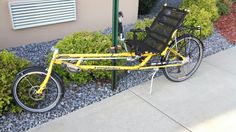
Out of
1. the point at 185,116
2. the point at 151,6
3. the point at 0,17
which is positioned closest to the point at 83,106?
the point at 185,116

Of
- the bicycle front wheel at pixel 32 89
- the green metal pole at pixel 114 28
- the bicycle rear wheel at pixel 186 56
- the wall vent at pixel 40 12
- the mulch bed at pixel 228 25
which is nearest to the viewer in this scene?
the bicycle front wheel at pixel 32 89

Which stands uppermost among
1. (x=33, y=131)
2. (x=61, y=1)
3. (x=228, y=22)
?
(x=61, y=1)

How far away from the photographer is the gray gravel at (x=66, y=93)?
9.07 feet

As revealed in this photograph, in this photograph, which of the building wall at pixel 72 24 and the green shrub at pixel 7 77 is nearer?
the green shrub at pixel 7 77

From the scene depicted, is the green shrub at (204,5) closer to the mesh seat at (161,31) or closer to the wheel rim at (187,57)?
the wheel rim at (187,57)

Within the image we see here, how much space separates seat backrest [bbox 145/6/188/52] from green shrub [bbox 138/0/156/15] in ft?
8.38

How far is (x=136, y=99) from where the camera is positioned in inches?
125

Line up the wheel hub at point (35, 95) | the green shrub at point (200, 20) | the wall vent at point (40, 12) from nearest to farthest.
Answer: the wheel hub at point (35, 95) < the wall vent at point (40, 12) < the green shrub at point (200, 20)

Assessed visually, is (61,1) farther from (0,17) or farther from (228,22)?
(228,22)

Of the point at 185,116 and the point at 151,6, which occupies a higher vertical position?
the point at 151,6

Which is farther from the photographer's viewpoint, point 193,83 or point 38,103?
point 193,83

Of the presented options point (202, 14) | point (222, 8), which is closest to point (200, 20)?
point (202, 14)

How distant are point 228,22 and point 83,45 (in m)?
3.51

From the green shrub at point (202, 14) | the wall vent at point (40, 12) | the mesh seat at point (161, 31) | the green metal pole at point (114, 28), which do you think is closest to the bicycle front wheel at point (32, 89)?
the green metal pole at point (114, 28)
